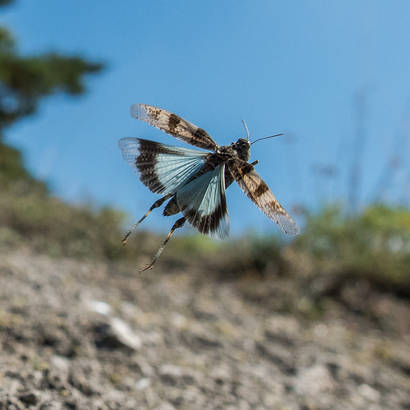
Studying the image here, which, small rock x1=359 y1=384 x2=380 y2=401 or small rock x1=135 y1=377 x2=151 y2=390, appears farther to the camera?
small rock x1=359 y1=384 x2=380 y2=401

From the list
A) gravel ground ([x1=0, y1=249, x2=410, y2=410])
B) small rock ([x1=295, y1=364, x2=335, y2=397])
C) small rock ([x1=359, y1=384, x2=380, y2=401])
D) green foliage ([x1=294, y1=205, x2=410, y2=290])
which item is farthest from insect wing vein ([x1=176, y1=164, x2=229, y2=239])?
green foliage ([x1=294, y1=205, x2=410, y2=290])

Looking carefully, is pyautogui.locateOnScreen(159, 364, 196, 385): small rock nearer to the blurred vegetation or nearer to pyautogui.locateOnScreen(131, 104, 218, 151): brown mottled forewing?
pyautogui.locateOnScreen(131, 104, 218, 151): brown mottled forewing

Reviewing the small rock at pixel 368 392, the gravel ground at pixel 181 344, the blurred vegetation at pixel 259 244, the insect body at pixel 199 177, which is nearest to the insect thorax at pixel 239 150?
the insect body at pixel 199 177

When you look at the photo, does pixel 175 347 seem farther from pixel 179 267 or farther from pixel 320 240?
pixel 320 240

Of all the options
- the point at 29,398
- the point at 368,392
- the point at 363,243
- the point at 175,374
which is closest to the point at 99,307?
the point at 175,374

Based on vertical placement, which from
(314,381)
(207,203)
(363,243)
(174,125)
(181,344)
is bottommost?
(207,203)

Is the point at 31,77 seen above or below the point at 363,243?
above

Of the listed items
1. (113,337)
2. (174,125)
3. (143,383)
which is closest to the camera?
(174,125)

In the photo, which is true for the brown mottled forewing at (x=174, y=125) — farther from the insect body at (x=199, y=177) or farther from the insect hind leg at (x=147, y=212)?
the insect hind leg at (x=147, y=212)

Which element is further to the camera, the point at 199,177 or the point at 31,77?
the point at 31,77

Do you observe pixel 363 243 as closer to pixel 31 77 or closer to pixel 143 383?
pixel 143 383
